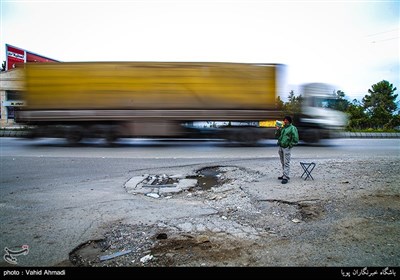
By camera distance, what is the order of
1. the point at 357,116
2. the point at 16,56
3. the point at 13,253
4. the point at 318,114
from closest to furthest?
the point at 13,253, the point at 318,114, the point at 16,56, the point at 357,116

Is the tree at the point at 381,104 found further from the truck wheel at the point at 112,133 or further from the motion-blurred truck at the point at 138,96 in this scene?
the truck wheel at the point at 112,133

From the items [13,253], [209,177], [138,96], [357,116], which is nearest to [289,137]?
[209,177]

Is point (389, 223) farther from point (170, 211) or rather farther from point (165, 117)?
point (165, 117)

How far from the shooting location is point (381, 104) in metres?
35.5

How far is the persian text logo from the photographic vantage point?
2.81 metres

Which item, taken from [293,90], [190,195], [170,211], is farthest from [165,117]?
[170,211]

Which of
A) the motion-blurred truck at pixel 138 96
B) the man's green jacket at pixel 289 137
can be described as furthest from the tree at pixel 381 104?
the man's green jacket at pixel 289 137

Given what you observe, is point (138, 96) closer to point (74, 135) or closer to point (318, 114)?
point (74, 135)

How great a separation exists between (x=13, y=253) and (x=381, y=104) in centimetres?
4235

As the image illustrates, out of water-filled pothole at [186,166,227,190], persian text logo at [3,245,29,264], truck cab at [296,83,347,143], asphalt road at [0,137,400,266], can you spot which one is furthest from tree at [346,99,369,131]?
persian text logo at [3,245,29,264]

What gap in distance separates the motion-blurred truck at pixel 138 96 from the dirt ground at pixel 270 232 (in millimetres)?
6729

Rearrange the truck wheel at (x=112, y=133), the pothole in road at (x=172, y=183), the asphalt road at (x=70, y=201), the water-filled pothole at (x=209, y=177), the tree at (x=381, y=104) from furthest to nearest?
the tree at (x=381, y=104) → the truck wheel at (x=112, y=133) → the water-filled pothole at (x=209, y=177) → the pothole in road at (x=172, y=183) → the asphalt road at (x=70, y=201)

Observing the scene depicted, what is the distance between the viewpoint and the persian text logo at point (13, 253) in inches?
111

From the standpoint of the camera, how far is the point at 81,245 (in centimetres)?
308
